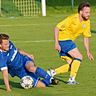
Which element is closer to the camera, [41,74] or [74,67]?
[41,74]

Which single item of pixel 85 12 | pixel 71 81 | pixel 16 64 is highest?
pixel 85 12

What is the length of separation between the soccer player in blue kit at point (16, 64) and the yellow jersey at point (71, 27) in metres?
0.97

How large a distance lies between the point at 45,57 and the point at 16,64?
513cm

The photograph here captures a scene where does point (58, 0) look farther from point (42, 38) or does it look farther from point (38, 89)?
point (38, 89)

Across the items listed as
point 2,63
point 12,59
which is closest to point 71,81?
point 12,59

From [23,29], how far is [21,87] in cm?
1431

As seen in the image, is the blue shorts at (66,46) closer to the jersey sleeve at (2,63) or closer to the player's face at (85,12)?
the player's face at (85,12)

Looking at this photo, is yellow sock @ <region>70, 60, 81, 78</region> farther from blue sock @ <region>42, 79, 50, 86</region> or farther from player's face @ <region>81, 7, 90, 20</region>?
player's face @ <region>81, 7, 90, 20</region>

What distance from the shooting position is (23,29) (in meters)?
24.7

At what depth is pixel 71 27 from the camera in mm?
11023

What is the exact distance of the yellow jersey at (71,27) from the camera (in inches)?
430

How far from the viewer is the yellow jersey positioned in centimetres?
1092

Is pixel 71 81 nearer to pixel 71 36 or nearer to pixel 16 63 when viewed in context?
pixel 71 36

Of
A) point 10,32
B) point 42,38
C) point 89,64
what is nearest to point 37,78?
point 89,64
